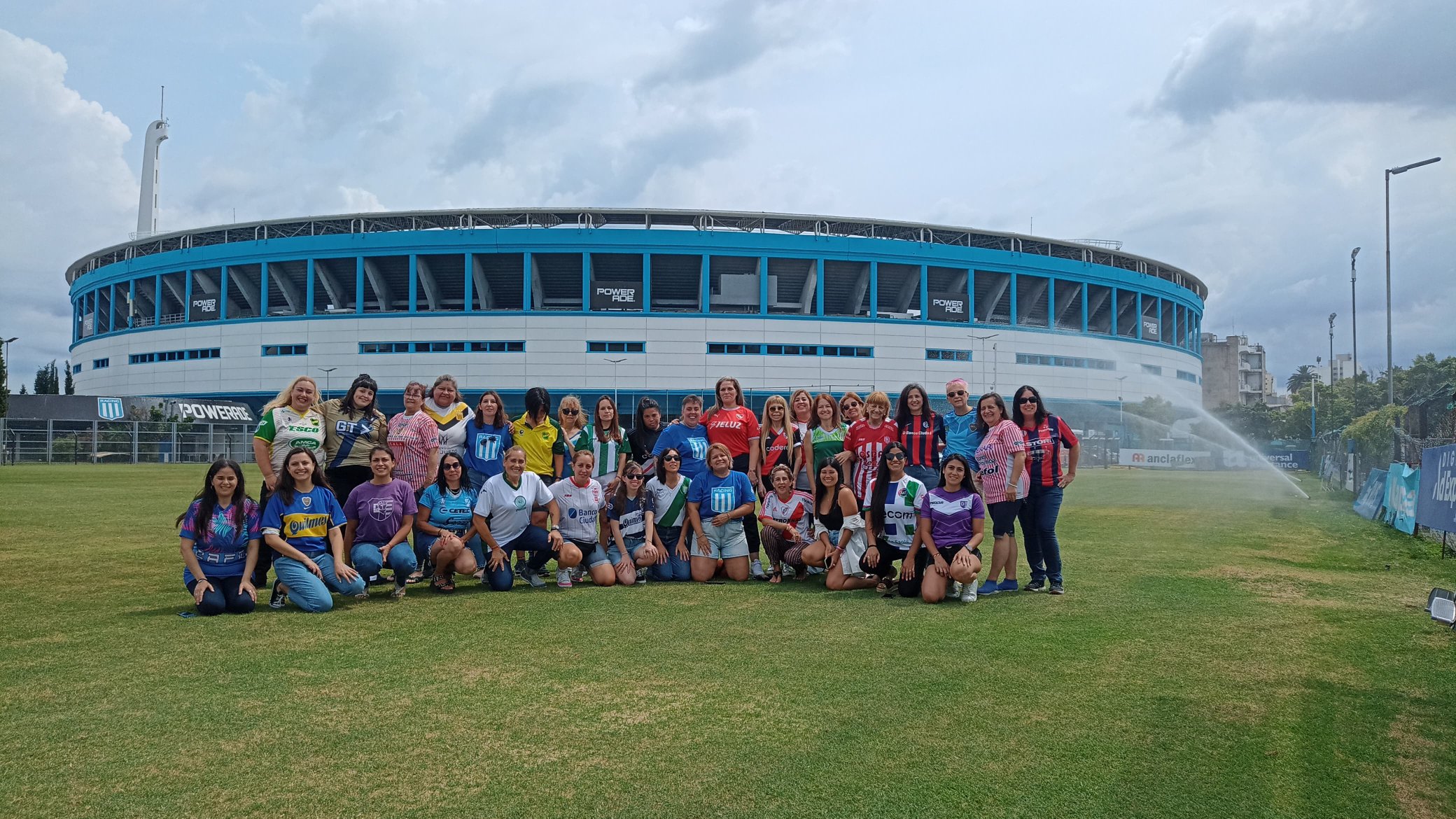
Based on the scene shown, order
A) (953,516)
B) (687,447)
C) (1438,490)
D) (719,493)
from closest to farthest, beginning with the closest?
(953,516), (719,493), (687,447), (1438,490)

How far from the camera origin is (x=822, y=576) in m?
9.34

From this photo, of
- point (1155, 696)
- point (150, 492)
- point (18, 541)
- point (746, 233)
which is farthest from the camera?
point (746, 233)

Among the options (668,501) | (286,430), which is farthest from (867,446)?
(286,430)

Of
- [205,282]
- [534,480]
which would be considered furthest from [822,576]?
[205,282]

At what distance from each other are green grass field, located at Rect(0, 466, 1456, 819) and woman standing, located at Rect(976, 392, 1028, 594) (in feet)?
1.28

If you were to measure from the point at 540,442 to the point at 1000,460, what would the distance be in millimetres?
4537

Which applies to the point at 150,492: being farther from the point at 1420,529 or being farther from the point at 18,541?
the point at 1420,529

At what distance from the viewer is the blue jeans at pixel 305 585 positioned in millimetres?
7211

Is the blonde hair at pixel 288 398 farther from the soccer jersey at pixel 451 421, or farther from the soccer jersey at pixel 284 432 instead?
the soccer jersey at pixel 451 421

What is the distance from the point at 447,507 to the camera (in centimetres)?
839

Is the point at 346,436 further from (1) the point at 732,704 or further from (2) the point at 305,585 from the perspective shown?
(1) the point at 732,704

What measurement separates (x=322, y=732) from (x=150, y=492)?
22.8 m

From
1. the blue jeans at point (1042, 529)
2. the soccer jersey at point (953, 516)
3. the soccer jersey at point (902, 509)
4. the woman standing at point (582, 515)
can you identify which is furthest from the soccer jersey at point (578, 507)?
the blue jeans at point (1042, 529)

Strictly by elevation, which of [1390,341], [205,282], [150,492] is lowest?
[150,492]
